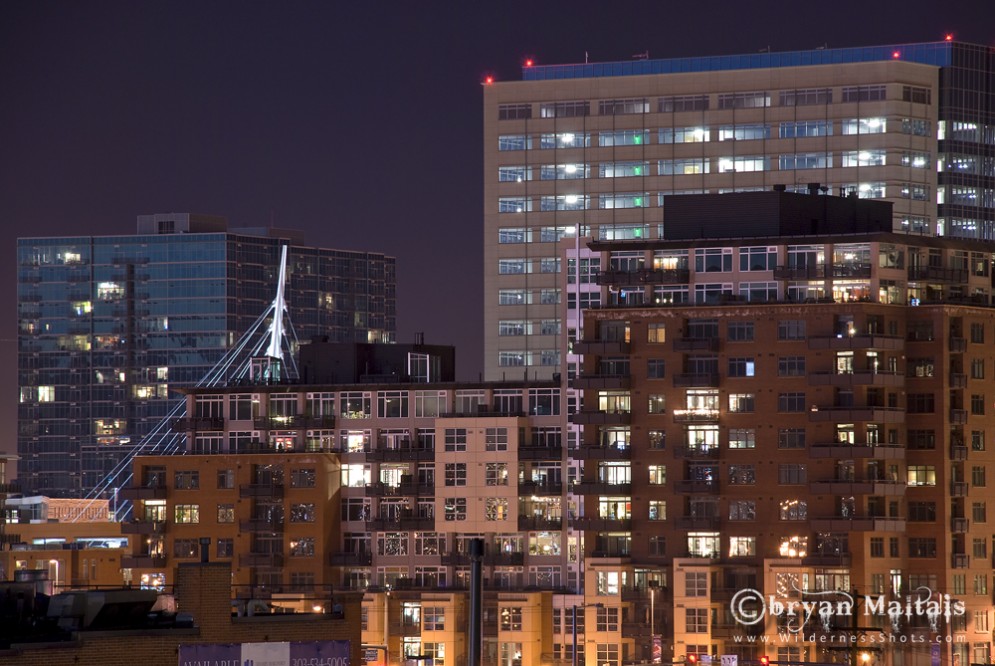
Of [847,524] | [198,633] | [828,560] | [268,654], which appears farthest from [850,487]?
[198,633]

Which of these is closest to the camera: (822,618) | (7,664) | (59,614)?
(7,664)

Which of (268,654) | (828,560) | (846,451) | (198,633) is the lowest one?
(828,560)

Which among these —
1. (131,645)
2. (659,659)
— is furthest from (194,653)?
(659,659)

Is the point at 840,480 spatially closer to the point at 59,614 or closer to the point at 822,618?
the point at 822,618

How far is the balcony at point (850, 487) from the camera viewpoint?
198 meters

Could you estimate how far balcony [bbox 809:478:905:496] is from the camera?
198000mm

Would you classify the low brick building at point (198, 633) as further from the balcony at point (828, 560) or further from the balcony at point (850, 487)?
the balcony at point (850, 487)

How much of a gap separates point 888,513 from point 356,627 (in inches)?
4091

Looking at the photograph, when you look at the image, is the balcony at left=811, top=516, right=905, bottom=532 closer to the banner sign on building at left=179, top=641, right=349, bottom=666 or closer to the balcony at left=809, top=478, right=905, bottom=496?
the balcony at left=809, top=478, right=905, bottom=496

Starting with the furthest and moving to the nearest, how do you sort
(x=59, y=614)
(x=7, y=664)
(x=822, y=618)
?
(x=822, y=618)
(x=59, y=614)
(x=7, y=664)

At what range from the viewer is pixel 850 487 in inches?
7795

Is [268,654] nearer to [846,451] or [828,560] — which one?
[828,560]

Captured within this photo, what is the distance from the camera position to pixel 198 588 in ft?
324

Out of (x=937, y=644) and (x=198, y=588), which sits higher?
(x=198, y=588)
